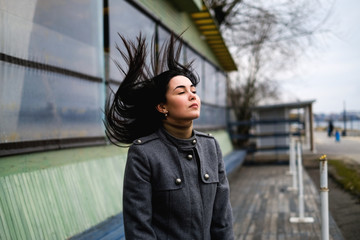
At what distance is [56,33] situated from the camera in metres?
3.74

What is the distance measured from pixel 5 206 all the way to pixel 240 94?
20.6m

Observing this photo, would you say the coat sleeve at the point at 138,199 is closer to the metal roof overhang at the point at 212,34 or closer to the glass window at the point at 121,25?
the glass window at the point at 121,25

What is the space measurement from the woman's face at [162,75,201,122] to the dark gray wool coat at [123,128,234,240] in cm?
13

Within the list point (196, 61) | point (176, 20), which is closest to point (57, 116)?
point (176, 20)

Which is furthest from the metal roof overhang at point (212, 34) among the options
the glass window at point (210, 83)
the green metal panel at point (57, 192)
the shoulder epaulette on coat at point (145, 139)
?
the shoulder epaulette on coat at point (145, 139)

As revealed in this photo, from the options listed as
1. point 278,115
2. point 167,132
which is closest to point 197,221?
point 167,132

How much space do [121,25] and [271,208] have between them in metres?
4.10

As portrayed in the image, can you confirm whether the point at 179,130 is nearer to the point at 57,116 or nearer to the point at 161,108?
the point at 161,108

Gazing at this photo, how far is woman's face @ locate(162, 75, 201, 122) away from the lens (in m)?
2.07

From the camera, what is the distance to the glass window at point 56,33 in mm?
3106

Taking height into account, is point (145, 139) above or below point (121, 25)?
below

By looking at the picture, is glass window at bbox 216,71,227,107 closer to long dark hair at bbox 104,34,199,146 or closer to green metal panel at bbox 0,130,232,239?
green metal panel at bbox 0,130,232,239

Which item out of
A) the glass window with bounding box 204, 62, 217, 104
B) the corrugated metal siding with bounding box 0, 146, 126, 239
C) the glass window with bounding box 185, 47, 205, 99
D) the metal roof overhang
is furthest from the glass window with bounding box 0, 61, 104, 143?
the glass window with bounding box 204, 62, 217, 104

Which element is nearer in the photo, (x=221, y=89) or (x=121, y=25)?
(x=121, y=25)
